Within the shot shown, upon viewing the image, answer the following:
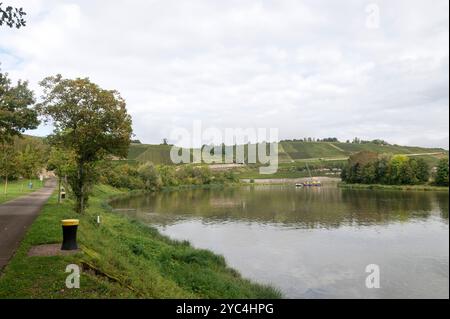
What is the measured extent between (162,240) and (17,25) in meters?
21.8

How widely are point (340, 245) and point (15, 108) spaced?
82.5ft

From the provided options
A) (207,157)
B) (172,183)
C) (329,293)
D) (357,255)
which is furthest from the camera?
(207,157)

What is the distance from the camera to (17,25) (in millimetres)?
7559

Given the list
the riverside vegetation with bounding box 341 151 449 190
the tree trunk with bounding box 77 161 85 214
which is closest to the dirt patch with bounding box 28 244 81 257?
the riverside vegetation with bounding box 341 151 449 190

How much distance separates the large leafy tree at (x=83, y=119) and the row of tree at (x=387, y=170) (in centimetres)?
1796

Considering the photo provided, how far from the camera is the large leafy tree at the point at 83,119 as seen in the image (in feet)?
90.1

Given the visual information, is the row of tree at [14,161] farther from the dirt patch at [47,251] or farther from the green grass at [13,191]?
the dirt patch at [47,251]

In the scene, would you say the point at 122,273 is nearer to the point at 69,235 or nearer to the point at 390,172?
the point at 69,235

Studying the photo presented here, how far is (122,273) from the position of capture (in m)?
12.8

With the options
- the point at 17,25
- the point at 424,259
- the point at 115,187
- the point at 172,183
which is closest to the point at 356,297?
the point at 424,259

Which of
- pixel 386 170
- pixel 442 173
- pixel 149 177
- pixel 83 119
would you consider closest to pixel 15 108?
pixel 83 119

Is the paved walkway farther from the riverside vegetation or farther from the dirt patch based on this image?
the riverside vegetation

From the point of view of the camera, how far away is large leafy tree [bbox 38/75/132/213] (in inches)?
1081
